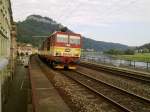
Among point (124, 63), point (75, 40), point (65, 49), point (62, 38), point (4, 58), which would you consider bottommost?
point (124, 63)

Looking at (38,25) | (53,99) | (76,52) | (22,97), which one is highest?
(38,25)

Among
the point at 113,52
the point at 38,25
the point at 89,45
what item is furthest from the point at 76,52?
the point at 38,25

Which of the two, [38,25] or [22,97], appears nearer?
[22,97]

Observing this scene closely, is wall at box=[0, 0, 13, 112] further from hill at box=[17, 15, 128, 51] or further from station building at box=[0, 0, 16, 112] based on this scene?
hill at box=[17, 15, 128, 51]

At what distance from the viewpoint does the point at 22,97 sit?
1489 cm

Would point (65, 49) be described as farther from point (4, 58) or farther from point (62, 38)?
point (4, 58)

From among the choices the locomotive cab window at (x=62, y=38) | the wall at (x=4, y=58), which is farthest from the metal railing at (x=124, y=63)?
the wall at (x=4, y=58)

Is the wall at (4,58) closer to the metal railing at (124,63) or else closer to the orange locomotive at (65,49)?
the orange locomotive at (65,49)

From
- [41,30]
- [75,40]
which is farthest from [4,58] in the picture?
[41,30]

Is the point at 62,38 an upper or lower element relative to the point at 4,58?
upper

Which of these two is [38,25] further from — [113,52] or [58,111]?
[58,111]

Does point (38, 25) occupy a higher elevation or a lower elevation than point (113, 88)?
higher

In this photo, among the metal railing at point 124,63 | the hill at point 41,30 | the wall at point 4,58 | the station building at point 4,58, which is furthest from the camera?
the hill at point 41,30

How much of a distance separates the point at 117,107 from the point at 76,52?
16158 mm
